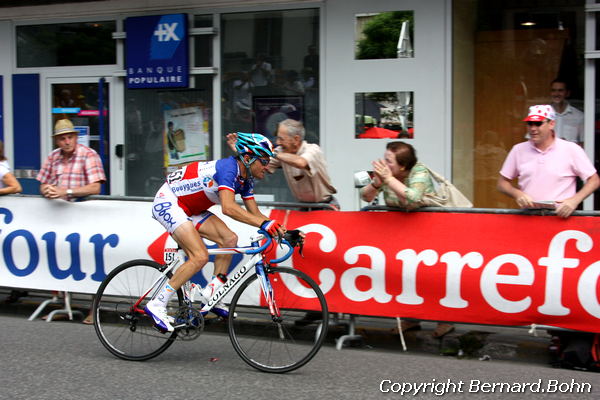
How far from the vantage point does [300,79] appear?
34.7ft

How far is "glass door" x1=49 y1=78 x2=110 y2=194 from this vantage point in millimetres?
11578

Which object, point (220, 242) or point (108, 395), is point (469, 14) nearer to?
point (220, 242)

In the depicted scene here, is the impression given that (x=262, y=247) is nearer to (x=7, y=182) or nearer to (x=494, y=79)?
(x=7, y=182)

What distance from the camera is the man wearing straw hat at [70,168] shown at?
827 cm

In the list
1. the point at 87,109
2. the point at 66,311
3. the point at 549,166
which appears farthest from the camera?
the point at 87,109

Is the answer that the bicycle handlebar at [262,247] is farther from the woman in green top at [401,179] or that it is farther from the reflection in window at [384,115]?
the reflection in window at [384,115]

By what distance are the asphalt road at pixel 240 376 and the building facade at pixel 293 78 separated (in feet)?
12.5

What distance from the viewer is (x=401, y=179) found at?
23.6 feet

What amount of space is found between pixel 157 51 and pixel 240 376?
623 centimetres

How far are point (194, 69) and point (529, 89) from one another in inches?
174

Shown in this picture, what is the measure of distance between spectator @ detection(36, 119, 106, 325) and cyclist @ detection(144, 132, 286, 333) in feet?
7.09

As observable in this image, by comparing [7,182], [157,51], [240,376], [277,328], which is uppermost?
[157,51]

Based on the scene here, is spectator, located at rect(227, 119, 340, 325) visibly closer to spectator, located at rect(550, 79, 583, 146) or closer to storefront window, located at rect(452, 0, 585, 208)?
storefront window, located at rect(452, 0, 585, 208)

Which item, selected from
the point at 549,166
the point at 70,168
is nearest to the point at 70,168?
the point at 70,168
